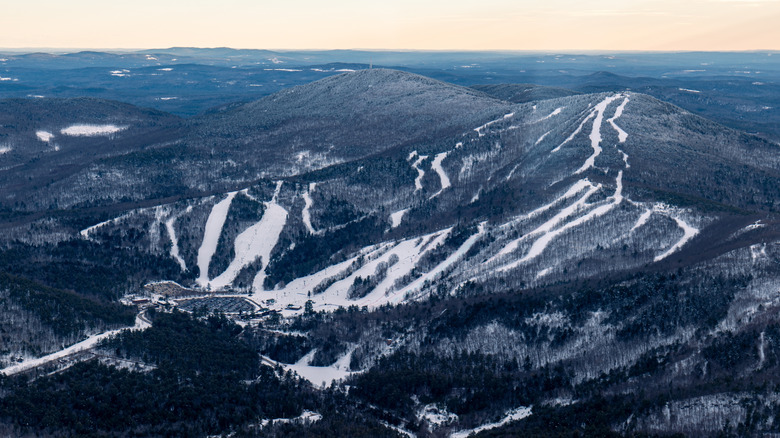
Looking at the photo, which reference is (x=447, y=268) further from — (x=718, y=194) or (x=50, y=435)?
(x=50, y=435)

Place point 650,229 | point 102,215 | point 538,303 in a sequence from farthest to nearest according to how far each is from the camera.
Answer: point 102,215 → point 650,229 → point 538,303

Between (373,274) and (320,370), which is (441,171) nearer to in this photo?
(373,274)

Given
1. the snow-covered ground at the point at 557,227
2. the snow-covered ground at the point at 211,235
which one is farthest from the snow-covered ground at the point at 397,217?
the snow-covered ground at the point at 557,227

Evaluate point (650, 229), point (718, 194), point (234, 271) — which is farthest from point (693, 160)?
point (234, 271)

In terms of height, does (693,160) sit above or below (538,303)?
above

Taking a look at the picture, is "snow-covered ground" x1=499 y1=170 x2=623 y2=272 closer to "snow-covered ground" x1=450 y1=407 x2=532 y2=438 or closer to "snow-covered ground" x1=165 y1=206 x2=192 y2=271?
"snow-covered ground" x1=450 y1=407 x2=532 y2=438

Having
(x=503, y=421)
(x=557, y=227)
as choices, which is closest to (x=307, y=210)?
(x=557, y=227)

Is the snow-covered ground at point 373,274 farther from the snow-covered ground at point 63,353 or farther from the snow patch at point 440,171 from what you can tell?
the snow-covered ground at point 63,353
